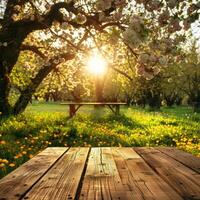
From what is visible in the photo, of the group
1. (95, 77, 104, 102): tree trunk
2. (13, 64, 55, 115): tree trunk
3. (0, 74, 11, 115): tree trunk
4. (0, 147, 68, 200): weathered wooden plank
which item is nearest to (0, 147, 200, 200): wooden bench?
(0, 147, 68, 200): weathered wooden plank

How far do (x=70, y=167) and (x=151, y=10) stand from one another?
245cm

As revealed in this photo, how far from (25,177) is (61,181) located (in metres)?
0.35

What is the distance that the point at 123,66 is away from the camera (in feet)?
64.0

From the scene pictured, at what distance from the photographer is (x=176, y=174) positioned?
3.59m

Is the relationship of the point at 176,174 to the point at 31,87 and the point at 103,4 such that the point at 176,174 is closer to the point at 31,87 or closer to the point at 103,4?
the point at 103,4

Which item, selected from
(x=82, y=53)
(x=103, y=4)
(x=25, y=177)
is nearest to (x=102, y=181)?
(x=25, y=177)

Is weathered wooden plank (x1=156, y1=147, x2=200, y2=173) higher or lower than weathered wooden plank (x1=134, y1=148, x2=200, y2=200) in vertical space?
higher

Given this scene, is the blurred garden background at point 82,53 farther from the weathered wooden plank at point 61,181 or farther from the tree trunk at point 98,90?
the tree trunk at point 98,90

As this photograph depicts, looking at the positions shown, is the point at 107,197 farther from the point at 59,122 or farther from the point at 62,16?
the point at 59,122

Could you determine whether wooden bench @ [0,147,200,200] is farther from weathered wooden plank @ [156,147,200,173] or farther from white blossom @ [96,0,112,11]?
white blossom @ [96,0,112,11]

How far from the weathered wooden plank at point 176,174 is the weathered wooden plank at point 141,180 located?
63 millimetres

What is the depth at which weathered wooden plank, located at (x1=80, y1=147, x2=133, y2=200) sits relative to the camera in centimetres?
281

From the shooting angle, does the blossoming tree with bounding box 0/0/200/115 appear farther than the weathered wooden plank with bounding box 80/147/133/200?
Yes

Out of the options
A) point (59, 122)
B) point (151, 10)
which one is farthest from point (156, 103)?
point (151, 10)
